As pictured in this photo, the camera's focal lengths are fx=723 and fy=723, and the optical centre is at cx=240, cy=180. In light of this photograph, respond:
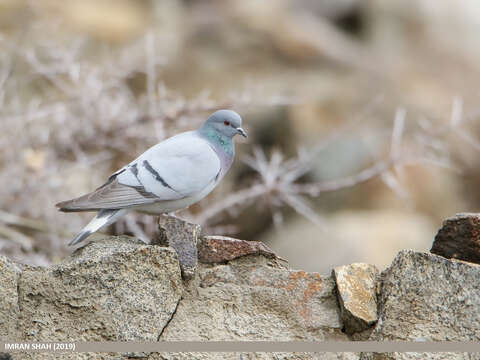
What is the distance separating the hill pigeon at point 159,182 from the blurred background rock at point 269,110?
150 cm

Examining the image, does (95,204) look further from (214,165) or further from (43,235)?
(43,235)

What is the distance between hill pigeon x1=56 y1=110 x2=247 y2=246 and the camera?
4.14 metres

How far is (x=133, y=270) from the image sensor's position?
11.6 ft

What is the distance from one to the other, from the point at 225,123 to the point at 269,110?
10527 millimetres

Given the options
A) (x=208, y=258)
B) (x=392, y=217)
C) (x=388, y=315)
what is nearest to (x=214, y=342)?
(x=208, y=258)

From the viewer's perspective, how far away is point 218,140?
4.79m

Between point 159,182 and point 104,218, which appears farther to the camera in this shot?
point 159,182

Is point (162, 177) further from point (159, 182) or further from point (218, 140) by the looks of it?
point (218, 140)

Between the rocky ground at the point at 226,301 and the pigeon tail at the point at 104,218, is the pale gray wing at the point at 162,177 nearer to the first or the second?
the pigeon tail at the point at 104,218

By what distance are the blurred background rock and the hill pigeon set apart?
150cm

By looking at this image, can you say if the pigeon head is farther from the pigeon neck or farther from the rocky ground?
the rocky ground

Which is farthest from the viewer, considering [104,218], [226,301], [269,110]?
[269,110]

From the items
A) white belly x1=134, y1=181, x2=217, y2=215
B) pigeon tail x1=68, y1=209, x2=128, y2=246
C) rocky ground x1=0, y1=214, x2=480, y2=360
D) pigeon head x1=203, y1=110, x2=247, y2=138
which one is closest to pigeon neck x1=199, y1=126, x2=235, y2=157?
pigeon head x1=203, y1=110, x2=247, y2=138

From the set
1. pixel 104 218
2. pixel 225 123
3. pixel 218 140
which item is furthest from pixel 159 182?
pixel 225 123
